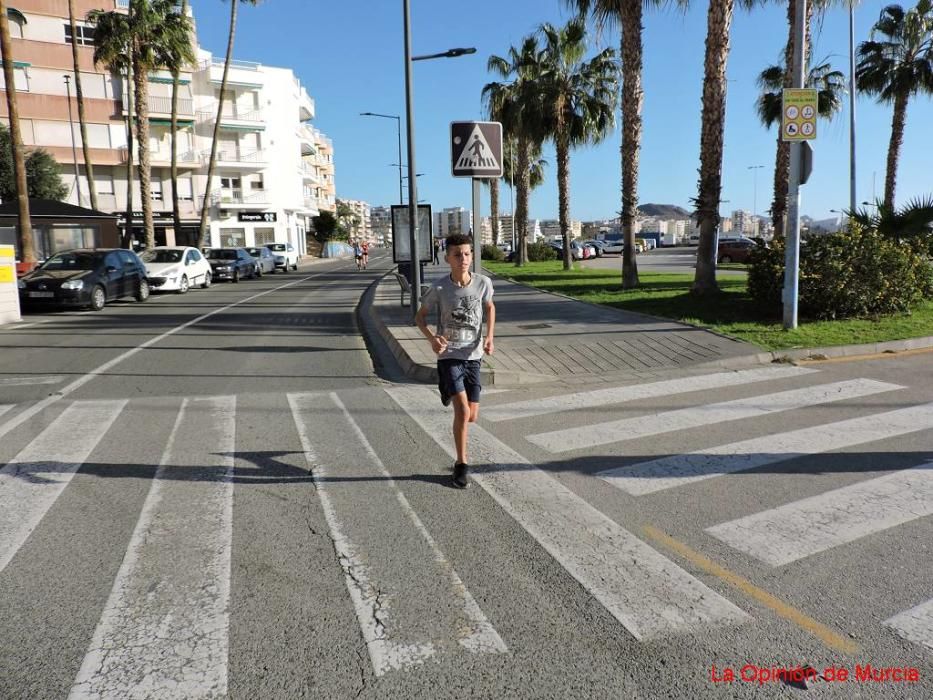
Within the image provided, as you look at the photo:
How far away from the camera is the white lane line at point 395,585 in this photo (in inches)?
119

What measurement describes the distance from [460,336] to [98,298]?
50.3 ft

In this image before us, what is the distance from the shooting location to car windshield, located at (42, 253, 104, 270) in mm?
17841

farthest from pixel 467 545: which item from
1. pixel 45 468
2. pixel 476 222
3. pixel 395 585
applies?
pixel 476 222

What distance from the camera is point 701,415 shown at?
693cm

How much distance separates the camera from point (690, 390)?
8094mm

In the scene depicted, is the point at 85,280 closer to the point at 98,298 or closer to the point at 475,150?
the point at 98,298

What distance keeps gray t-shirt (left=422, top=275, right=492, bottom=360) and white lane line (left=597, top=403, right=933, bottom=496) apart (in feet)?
4.44

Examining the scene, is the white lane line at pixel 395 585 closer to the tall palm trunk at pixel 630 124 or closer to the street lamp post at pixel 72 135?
the tall palm trunk at pixel 630 124

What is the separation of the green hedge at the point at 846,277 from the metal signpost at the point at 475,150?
561 centimetres

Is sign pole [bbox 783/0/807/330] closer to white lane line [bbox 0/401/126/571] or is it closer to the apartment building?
white lane line [bbox 0/401/126/571]

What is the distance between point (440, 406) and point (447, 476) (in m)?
2.32

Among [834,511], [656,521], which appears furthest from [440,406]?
[834,511]

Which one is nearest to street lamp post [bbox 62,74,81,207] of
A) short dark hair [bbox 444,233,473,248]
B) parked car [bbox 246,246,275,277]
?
parked car [bbox 246,246,275,277]

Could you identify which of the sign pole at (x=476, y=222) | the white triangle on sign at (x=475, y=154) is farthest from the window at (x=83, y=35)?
the sign pole at (x=476, y=222)
